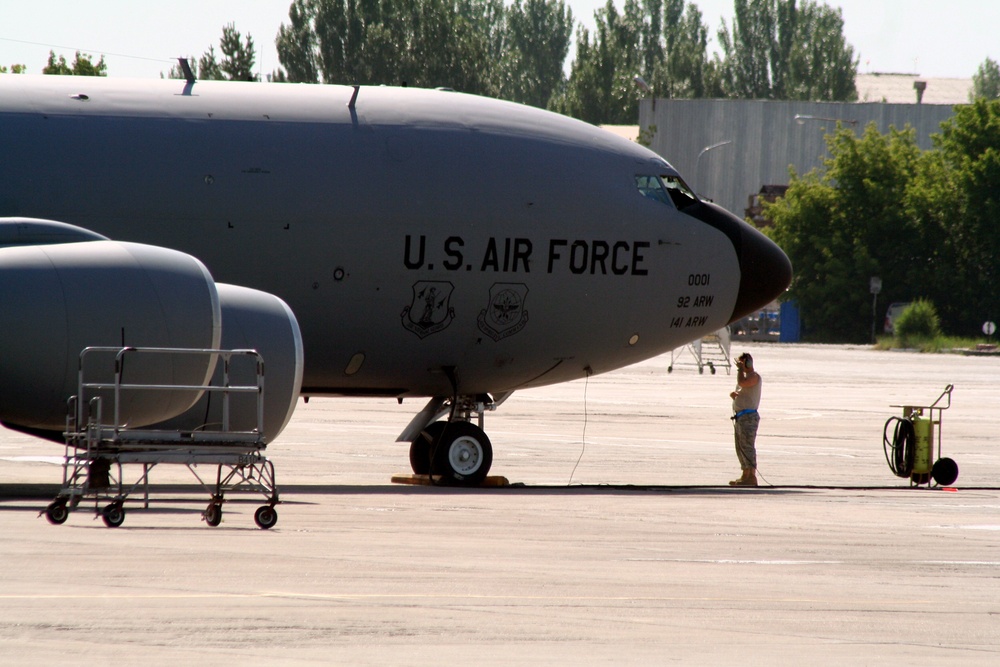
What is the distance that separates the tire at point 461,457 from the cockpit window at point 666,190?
182 inches

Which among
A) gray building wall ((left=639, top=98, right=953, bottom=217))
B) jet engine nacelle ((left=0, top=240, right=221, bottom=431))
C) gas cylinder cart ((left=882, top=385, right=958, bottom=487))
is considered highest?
gray building wall ((left=639, top=98, right=953, bottom=217))

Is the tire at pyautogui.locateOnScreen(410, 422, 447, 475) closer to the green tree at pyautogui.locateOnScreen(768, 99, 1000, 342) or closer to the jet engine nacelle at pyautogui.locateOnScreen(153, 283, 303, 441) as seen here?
the jet engine nacelle at pyautogui.locateOnScreen(153, 283, 303, 441)

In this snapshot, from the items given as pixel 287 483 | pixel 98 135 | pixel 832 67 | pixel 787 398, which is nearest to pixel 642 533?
pixel 287 483

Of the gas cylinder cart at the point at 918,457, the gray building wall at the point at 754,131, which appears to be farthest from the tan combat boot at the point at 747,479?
the gray building wall at the point at 754,131

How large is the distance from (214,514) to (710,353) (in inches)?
2508

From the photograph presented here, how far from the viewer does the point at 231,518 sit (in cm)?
1631

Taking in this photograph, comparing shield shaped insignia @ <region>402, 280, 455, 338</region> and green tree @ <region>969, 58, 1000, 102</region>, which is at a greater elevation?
green tree @ <region>969, 58, 1000, 102</region>

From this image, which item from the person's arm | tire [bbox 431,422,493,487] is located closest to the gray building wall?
the person's arm

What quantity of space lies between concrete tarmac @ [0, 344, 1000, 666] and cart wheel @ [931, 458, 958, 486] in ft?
1.25

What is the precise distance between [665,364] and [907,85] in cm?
12356

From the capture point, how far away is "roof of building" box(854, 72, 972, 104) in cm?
17312

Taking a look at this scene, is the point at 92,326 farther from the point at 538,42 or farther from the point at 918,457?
the point at 538,42

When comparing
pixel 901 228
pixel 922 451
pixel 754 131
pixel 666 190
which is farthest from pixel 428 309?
pixel 754 131

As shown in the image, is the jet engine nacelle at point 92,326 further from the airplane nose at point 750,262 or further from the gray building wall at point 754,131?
the gray building wall at point 754,131
